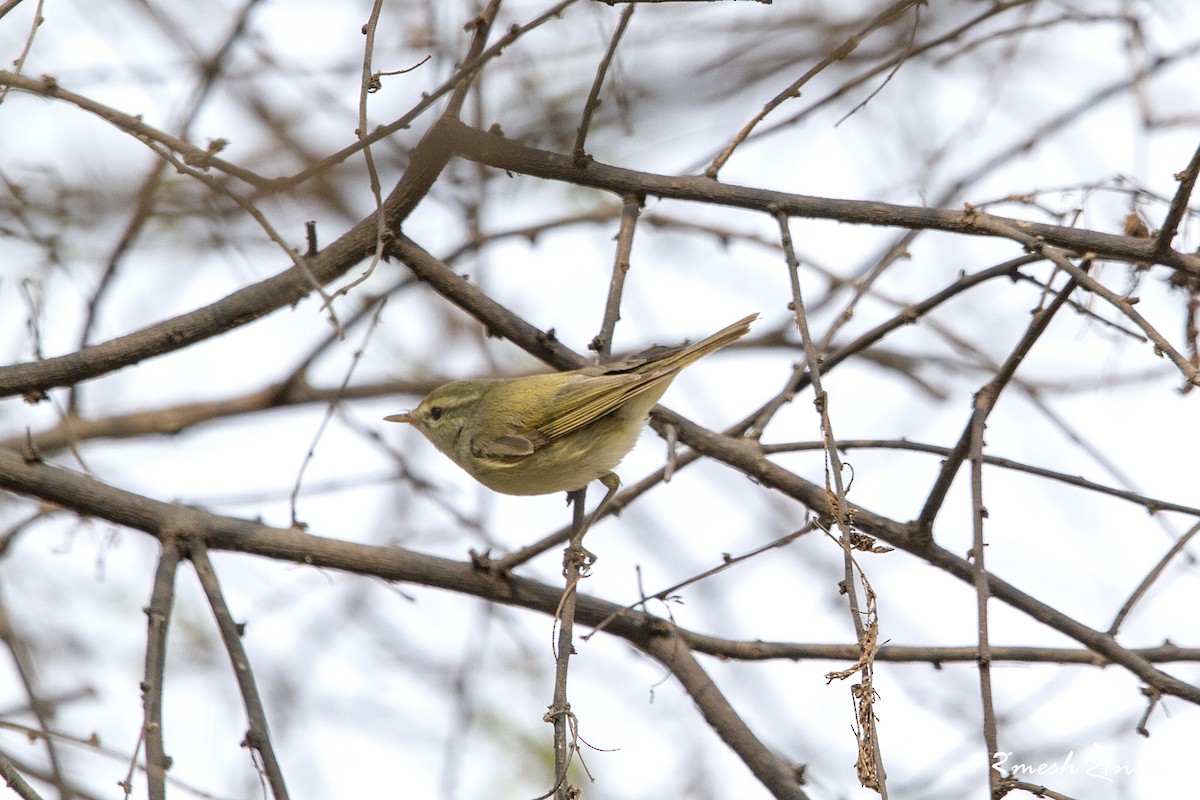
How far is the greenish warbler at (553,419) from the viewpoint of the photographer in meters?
4.22

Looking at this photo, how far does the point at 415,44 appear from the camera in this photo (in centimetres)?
480

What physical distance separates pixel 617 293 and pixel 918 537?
111cm

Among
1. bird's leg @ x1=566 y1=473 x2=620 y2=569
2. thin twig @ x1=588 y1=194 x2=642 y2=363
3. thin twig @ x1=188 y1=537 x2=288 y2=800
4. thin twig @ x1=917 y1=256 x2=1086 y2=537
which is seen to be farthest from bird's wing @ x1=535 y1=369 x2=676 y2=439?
thin twig @ x1=188 y1=537 x2=288 y2=800

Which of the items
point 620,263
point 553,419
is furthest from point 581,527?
point 553,419

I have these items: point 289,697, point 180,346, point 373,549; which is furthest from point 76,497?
point 289,697

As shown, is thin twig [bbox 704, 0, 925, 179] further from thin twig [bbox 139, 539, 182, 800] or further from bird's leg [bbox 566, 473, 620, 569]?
thin twig [bbox 139, 539, 182, 800]

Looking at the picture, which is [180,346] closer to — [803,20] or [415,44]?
[415,44]

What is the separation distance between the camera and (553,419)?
4465mm

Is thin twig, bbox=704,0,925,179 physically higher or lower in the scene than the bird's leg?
higher

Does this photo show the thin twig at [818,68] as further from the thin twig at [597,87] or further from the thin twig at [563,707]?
the thin twig at [563,707]

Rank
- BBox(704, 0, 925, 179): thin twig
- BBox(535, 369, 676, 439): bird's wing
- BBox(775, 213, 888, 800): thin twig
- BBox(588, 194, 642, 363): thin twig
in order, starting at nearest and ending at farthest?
BBox(775, 213, 888, 800): thin twig, BBox(704, 0, 925, 179): thin twig, BBox(588, 194, 642, 363): thin twig, BBox(535, 369, 676, 439): bird's wing

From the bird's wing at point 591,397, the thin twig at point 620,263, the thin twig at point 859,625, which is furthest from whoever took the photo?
the bird's wing at point 591,397

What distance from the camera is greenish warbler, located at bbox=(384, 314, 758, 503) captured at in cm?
422

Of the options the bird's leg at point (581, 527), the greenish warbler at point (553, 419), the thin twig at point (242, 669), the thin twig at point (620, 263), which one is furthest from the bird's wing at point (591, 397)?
the thin twig at point (242, 669)
